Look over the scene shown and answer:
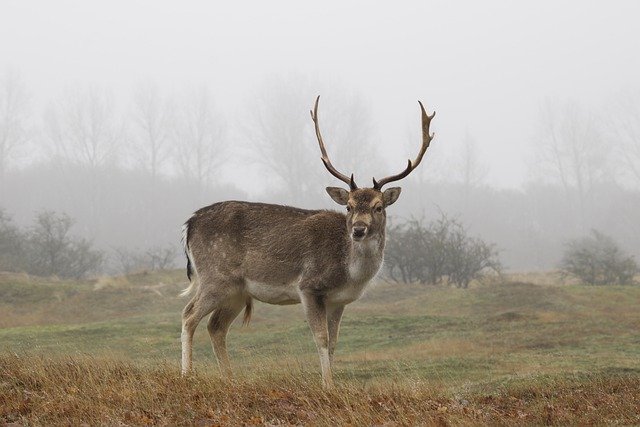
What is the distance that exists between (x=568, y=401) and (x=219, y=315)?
446cm

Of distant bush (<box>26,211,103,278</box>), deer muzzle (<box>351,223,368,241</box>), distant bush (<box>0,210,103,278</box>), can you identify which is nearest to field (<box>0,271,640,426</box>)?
deer muzzle (<box>351,223,368,241</box>)

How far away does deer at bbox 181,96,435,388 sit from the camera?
8883 millimetres

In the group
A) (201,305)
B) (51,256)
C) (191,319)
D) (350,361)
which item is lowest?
(350,361)

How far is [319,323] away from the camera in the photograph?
884 centimetres

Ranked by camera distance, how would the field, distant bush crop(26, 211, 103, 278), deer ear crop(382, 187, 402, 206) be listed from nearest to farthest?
the field
deer ear crop(382, 187, 402, 206)
distant bush crop(26, 211, 103, 278)

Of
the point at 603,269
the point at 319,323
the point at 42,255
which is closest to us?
the point at 319,323

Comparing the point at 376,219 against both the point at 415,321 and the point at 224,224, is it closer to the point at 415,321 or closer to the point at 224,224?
the point at 224,224

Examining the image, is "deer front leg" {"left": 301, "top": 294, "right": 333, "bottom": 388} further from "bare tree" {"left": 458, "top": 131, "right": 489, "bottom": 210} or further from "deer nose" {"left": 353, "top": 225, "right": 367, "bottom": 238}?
"bare tree" {"left": 458, "top": 131, "right": 489, "bottom": 210}

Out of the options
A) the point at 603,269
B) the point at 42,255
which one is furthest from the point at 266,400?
the point at 42,255

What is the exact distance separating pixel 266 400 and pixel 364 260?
7.59 ft

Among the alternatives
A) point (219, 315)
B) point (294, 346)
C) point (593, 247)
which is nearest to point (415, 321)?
point (294, 346)

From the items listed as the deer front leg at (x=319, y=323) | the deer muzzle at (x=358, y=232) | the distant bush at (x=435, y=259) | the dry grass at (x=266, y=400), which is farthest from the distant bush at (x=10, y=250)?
the deer muzzle at (x=358, y=232)

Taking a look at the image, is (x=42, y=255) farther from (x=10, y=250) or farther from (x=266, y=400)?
(x=266, y=400)

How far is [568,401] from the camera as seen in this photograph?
7.62m
